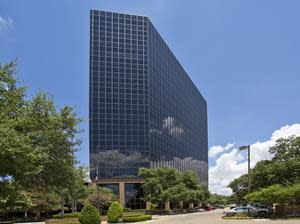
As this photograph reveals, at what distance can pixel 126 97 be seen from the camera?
99.2 m

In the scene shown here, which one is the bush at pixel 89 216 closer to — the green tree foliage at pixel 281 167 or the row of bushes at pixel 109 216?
the row of bushes at pixel 109 216

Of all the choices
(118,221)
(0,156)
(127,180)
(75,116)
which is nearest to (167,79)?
(127,180)

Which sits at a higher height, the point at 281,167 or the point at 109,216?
the point at 281,167

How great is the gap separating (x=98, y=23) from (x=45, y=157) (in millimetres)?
83709

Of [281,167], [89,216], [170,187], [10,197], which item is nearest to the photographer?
[10,197]

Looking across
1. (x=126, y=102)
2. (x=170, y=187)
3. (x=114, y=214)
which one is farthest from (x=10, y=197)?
(x=126, y=102)

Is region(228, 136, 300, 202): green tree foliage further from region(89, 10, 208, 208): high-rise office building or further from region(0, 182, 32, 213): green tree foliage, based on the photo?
region(0, 182, 32, 213): green tree foliage

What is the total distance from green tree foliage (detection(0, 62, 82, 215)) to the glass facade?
6682 cm

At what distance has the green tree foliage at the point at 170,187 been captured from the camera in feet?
251

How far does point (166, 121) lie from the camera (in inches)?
4461

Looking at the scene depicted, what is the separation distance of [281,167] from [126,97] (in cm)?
5028

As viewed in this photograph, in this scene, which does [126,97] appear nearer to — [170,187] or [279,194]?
[170,187]

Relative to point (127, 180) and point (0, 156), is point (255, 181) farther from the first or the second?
point (0, 156)

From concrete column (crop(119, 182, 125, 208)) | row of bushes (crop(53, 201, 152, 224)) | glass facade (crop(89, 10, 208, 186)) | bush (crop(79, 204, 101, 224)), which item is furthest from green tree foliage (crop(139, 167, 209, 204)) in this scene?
bush (crop(79, 204, 101, 224))
